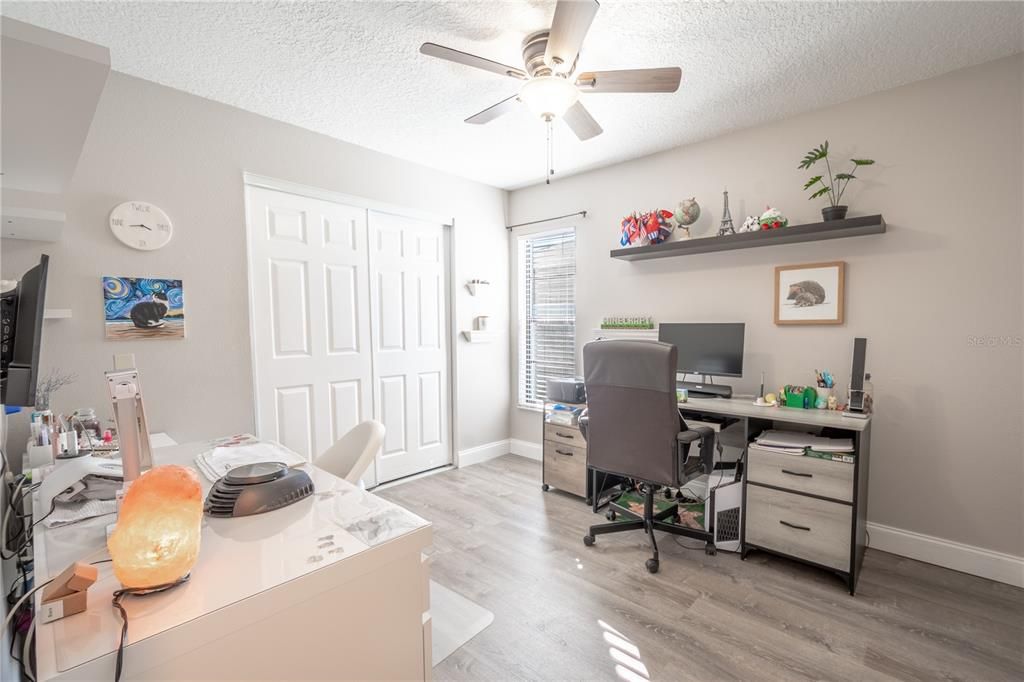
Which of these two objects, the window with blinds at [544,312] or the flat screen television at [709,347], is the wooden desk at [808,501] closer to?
the flat screen television at [709,347]

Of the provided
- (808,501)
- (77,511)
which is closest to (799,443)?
(808,501)

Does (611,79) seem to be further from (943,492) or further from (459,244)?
(943,492)

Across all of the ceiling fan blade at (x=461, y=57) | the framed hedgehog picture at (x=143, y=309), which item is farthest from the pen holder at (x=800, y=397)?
the framed hedgehog picture at (x=143, y=309)

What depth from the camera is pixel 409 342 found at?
12.2ft

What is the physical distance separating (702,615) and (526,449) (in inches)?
96.5

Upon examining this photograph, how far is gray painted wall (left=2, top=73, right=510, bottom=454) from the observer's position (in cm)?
221

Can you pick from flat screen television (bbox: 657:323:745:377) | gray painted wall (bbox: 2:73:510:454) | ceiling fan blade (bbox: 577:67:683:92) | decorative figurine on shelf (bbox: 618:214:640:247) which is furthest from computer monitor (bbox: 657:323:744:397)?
gray painted wall (bbox: 2:73:510:454)

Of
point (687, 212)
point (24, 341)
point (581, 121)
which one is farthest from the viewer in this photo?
point (687, 212)

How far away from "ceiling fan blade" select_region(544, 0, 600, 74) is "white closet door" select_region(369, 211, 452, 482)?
83.3 inches

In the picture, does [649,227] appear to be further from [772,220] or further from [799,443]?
[799,443]

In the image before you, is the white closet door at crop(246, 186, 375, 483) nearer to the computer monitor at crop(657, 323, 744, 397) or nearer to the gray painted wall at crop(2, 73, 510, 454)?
the gray painted wall at crop(2, 73, 510, 454)

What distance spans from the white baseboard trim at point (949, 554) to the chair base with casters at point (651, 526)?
3.21 feet

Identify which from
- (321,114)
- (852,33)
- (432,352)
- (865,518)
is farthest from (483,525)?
(852,33)

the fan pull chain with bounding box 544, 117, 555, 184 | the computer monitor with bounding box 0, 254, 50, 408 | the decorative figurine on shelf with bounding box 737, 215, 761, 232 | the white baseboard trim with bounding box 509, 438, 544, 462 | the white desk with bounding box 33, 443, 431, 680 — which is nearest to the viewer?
the white desk with bounding box 33, 443, 431, 680
